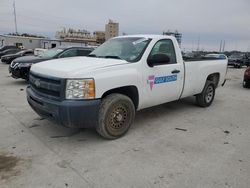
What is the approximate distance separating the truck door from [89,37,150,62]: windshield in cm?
23

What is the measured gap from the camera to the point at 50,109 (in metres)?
3.59

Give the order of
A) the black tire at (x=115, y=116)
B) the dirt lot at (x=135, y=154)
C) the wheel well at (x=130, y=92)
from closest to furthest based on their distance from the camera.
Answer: the dirt lot at (x=135, y=154)
the black tire at (x=115, y=116)
the wheel well at (x=130, y=92)

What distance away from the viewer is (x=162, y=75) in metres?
4.61

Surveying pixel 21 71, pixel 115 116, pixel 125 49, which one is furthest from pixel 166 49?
pixel 21 71

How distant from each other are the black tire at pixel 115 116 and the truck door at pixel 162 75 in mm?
485

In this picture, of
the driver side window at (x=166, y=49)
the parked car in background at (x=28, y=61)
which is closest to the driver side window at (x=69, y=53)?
the parked car in background at (x=28, y=61)

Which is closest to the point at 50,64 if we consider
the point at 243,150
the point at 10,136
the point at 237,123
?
A: the point at 10,136

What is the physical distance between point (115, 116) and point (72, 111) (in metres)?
0.88

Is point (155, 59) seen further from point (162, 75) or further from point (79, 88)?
point (79, 88)

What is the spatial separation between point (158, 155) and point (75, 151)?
4.25 ft

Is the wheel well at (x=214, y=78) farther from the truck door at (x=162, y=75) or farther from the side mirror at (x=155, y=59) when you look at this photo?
the side mirror at (x=155, y=59)

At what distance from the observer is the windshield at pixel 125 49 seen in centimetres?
435

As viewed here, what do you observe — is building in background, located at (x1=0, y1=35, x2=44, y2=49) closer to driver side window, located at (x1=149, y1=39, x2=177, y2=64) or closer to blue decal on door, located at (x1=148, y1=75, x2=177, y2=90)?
driver side window, located at (x1=149, y1=39, x2=177, y2=64)

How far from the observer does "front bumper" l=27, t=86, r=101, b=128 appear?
11.2ft
